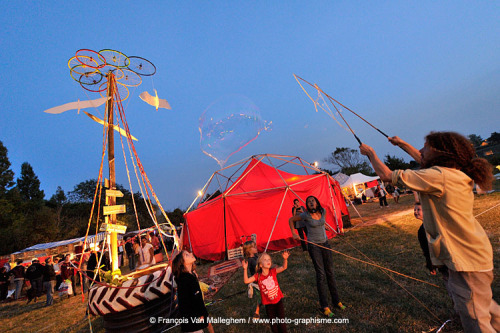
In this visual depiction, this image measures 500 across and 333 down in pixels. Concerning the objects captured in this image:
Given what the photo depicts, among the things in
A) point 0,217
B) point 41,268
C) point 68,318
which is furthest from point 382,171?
point 0,217

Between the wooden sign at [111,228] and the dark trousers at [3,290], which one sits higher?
the wooden sign at [111,228]

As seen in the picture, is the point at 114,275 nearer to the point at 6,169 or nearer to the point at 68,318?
the point at 68,318

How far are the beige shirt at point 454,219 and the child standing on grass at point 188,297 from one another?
2807mm

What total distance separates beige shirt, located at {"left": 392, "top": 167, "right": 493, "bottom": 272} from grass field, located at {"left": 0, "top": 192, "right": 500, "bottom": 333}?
1762 millimetres

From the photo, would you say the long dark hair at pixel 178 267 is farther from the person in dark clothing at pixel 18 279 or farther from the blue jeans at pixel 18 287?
the blue jeans at pixel 18 287

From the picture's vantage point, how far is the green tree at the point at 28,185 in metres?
36.0

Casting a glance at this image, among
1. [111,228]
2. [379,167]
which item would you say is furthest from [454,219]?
[111,228]

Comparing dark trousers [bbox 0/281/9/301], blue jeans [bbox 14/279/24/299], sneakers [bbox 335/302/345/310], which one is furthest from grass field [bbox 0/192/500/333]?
dark trousers [bbox 0/281/9/301]

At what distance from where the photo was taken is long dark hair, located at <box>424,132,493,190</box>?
6.04 feet

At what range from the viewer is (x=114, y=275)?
3834 millimetres

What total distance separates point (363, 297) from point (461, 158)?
3.38m

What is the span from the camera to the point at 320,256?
3.85 meters

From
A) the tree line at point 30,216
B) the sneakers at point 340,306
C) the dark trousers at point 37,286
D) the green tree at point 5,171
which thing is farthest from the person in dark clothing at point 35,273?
the green tree at point 5,171

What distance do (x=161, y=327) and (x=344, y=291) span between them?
140 inches
